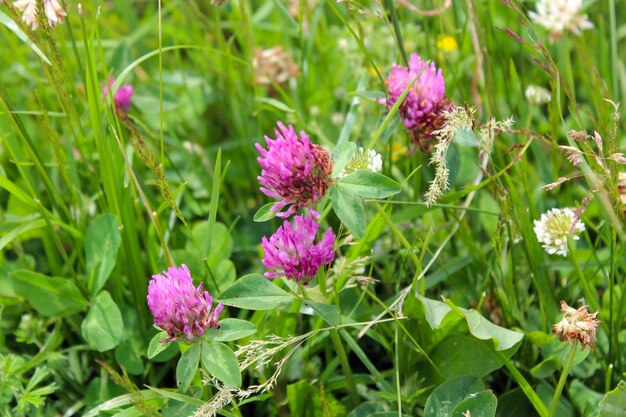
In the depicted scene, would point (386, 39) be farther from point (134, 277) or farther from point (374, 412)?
point (374, 412)

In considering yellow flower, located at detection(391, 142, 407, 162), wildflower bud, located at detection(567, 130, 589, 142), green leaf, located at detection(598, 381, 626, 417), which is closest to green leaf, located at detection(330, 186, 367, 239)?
wildflower bud, located at detection(567, 130, 589, 142)

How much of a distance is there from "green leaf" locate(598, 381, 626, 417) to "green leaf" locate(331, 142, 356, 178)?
54 cm

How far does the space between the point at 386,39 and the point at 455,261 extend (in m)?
0.80

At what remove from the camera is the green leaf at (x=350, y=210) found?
1.18 meters

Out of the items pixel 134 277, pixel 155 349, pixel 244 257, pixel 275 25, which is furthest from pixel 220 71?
pixel 155 349

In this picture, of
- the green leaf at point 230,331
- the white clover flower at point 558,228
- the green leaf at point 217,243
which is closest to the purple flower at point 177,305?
the green leaf at point 230,331

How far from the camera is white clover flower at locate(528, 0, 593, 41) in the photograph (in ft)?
5.70

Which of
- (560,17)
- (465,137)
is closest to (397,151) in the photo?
(465,137)

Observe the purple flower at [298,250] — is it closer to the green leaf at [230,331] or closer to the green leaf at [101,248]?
the green leaf at [230,331]

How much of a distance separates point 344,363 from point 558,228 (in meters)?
0.43

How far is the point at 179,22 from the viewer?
8.60ft

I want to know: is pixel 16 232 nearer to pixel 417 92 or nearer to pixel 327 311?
pixel 327 311

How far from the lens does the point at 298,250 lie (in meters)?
1.18

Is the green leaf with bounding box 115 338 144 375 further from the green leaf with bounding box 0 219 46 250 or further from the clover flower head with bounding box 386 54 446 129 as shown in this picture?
the clover flower head with bounding box 386 54 446 129
